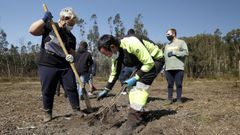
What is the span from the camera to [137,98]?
564cm

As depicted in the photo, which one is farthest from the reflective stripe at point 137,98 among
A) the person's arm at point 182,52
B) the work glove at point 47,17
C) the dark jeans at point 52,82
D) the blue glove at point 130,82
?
the person's arm at point 182,52

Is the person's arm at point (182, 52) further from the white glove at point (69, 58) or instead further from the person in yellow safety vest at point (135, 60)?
the white glove at point (69, 58)

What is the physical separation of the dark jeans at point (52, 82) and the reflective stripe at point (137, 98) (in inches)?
61.5

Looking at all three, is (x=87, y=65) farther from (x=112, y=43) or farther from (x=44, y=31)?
(x=112, y=43)

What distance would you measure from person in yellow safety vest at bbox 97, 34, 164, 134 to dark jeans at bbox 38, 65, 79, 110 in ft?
4.11

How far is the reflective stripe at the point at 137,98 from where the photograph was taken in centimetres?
560

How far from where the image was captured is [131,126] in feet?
18.0

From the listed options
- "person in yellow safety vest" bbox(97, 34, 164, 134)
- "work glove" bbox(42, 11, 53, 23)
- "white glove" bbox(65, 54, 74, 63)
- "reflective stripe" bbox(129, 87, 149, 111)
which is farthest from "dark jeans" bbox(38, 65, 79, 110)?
"reflective stripe" bbox(129, 87, 149, 111)

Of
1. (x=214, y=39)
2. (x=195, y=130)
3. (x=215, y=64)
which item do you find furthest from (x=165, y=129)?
(x=214, y=39)

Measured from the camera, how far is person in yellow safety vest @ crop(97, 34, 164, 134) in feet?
17.5

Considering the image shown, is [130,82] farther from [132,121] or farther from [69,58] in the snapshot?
[69,58]

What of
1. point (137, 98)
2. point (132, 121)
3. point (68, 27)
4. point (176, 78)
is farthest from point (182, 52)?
point (132, 121)

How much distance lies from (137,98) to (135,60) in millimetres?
597

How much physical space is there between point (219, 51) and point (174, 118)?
2045 inches
